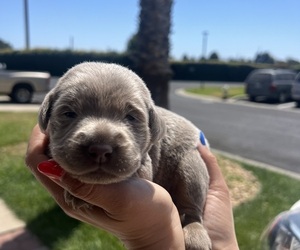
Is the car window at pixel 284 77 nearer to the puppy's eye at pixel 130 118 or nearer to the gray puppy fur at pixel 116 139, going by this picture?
the gray puppy fur at pixel 116 139

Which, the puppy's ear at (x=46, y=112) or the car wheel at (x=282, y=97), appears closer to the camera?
→ the puppy's ear at (x=46, y=112)

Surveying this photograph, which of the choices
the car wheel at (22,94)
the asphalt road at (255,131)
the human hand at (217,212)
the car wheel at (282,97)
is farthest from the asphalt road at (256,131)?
the car wheel at (22,94)

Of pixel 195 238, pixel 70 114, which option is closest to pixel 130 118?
pixel 70 114

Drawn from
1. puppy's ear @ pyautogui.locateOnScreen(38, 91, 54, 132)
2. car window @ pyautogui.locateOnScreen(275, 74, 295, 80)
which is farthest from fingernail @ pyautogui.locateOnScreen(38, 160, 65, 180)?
car window @ pyautogui.locateOnScreen(275, 74, 295, 80)

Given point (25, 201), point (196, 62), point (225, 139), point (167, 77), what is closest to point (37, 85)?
point (225, 139)

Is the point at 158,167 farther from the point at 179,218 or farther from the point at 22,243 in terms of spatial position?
the point at 22,243
